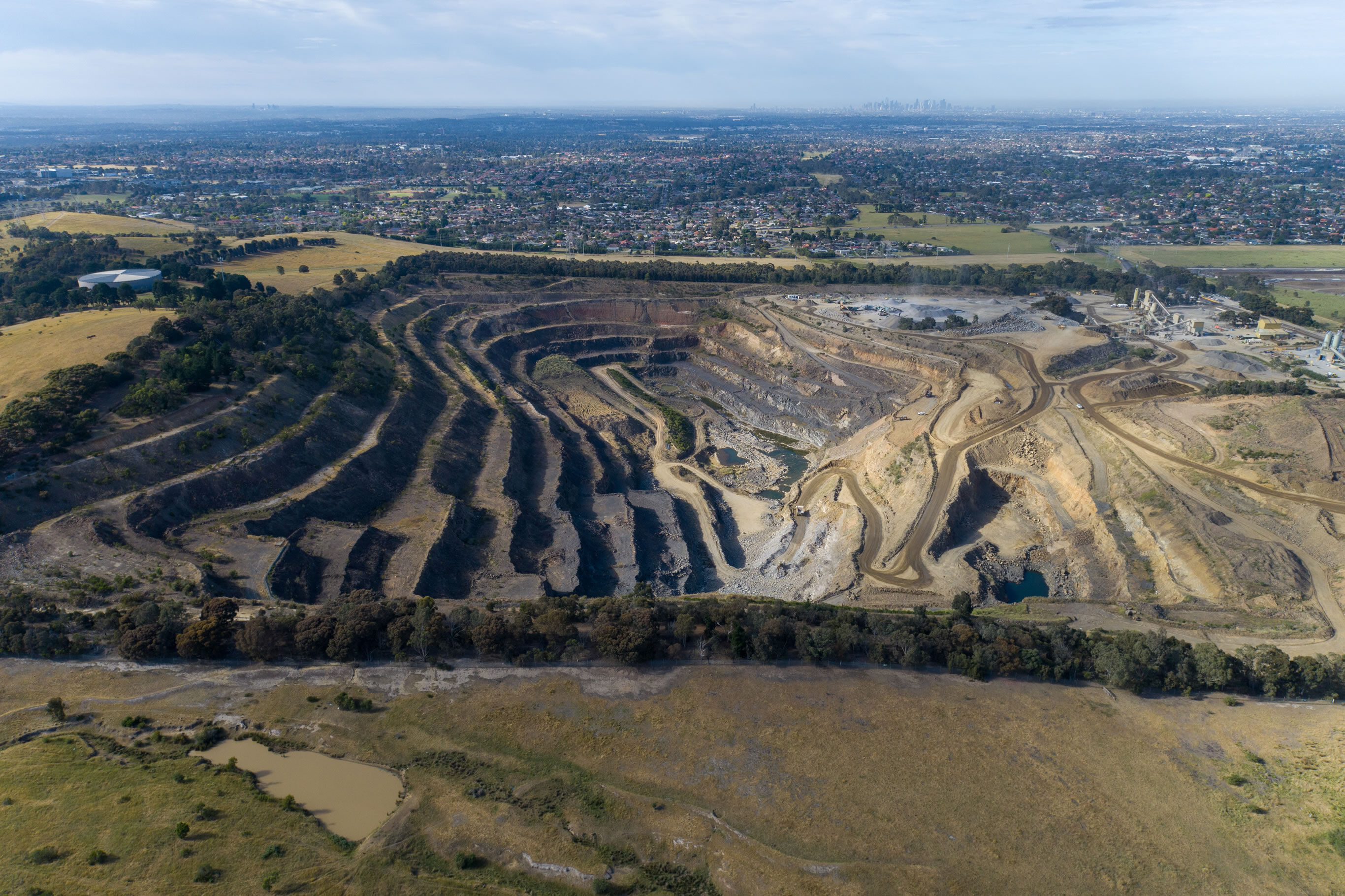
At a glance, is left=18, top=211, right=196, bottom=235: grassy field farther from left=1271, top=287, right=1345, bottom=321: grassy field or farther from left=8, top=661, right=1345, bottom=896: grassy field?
left=1271, top=287, right=1345, bottom=321: grassy field

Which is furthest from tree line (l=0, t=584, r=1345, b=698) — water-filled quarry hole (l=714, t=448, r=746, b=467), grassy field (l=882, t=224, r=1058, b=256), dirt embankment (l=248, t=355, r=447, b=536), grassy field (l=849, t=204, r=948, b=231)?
grassy field (l=849, t=204, r=948, b=231)

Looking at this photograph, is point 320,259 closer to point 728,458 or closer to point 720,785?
point 728,458

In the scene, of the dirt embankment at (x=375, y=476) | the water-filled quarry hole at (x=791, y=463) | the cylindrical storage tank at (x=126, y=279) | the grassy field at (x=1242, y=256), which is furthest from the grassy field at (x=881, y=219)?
the cylindrical storage tank at (x=126, y=279)

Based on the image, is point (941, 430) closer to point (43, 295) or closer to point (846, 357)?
point (846, 357)

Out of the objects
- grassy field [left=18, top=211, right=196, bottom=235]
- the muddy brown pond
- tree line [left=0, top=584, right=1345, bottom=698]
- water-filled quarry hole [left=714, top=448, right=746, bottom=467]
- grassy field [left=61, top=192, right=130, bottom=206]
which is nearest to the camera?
the muddy brown pond

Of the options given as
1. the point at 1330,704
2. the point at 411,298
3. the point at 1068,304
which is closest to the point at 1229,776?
the point at 1330,704

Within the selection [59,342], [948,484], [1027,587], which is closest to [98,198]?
[59,342]

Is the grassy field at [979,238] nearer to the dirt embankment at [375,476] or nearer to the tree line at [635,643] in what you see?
the dirt embankment at [375,476]
